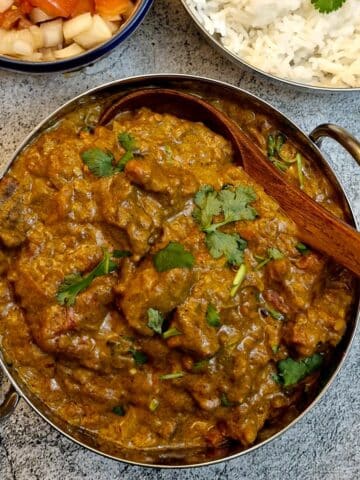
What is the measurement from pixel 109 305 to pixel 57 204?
341 mm

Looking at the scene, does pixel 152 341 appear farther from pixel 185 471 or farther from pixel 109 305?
pixel 185 471

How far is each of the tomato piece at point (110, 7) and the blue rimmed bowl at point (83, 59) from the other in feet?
0.19

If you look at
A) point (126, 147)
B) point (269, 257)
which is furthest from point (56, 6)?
point (269, 257)

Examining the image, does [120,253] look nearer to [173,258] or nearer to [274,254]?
[173,258]

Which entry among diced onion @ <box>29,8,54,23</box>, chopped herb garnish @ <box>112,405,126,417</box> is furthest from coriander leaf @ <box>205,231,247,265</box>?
diced onion @ <box>29,8,54,23</box>

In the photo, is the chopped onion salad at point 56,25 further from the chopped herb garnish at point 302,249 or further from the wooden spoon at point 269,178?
the chopped herb garnish at point 302,249

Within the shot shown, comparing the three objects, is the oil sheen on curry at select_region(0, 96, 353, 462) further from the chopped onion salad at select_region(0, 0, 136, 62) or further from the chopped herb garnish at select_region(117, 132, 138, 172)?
the chopped onion salad at select_region(0, 0, 136, 62)

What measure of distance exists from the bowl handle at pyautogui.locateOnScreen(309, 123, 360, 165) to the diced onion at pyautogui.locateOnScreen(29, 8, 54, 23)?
995 millimetres

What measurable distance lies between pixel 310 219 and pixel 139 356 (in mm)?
675

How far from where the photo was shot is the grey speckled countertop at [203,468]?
2.36 m

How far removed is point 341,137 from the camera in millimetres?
2082

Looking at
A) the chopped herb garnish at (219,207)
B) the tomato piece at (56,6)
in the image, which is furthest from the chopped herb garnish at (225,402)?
the tomato piece at (56,6)

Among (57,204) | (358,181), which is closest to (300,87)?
(358,181)

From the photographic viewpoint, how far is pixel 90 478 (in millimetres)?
2381
